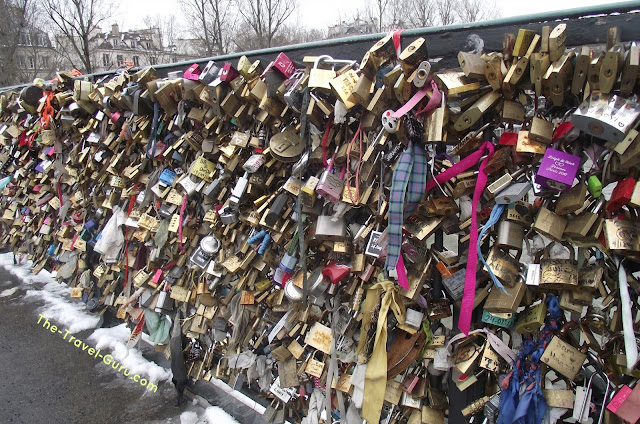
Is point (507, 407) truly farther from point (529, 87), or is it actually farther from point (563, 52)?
point (563, 52)

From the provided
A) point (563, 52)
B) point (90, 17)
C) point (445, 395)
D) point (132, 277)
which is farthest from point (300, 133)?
point (90, 17)

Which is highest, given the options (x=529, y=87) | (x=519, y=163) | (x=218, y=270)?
(x=529, y=87)

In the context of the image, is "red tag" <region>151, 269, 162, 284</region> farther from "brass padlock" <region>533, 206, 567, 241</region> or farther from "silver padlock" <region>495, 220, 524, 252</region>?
"brass padlock" <region>533, 206, 567, 241</region>

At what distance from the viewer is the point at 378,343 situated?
2.08 m

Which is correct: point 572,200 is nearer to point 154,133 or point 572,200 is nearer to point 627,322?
point 627,322

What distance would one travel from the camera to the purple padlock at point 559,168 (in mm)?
1518

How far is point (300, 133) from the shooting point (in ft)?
7.47

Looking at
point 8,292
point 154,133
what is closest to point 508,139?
point 154,133

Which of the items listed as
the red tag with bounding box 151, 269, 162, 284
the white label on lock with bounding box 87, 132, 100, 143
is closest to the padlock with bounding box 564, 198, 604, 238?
the red tag with bounding box 151, 269, 162, 284

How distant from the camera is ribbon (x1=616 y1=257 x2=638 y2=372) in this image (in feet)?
4.82

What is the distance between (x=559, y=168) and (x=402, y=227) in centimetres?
66

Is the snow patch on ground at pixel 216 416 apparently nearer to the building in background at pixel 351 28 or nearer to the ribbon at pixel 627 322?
the ribbon at pixel 627 322

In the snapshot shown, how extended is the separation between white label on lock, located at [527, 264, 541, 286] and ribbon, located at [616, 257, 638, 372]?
0.25m

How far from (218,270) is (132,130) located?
1424mm
